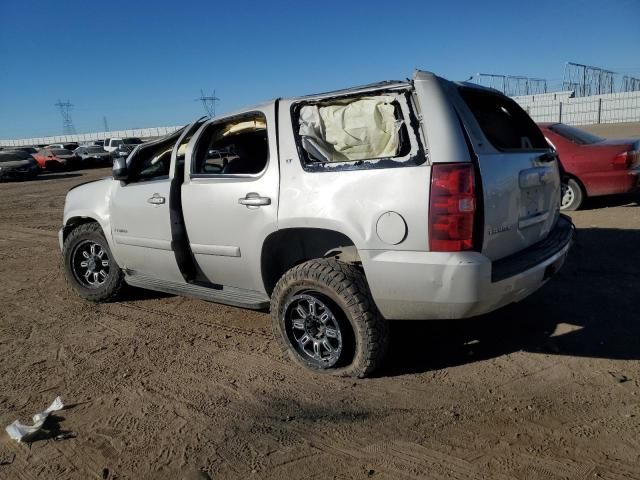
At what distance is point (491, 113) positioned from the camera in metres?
3.96

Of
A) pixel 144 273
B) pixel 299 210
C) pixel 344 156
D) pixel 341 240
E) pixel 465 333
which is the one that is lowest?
pixel 465 333

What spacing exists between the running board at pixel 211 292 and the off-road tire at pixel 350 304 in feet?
1.44

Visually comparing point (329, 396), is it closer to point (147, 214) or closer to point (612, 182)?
point (147, 214)

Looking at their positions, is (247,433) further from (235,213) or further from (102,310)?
(102,310)

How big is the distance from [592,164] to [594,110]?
31532 millimetres

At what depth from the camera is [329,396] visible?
3.29 metres

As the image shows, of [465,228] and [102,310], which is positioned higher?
[465,228]

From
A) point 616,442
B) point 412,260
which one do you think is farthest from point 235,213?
point 616,442

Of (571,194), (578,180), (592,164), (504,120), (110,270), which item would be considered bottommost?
(571,194)

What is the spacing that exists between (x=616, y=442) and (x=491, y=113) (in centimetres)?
238

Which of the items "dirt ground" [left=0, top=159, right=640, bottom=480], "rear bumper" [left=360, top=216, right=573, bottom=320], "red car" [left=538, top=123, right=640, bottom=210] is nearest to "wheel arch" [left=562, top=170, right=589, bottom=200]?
"red car" [left=538, top=123, right=640, bottom=210]

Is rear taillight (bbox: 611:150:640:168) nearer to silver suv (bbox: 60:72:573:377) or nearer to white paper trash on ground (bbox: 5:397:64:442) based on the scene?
silver suv (bbox: 60:72:573:377)

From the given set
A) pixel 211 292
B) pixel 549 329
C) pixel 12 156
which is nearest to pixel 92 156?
pixel 12 156

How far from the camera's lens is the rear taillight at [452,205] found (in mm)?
2896
